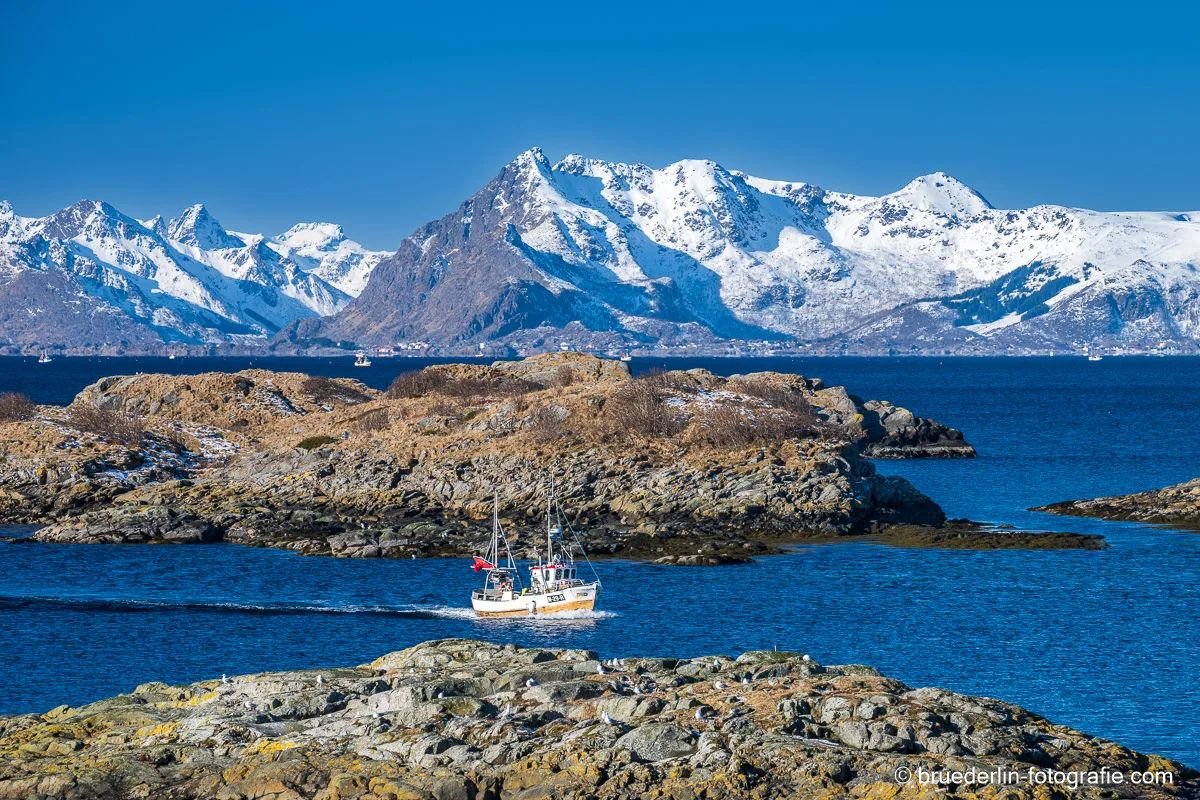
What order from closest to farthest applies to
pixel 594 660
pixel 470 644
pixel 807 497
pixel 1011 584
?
pixel 594 660 < pixel 470 644 < pixel 1011 584 < pixel 807 497

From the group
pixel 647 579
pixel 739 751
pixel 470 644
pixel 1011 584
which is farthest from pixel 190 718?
pixel 1011 584

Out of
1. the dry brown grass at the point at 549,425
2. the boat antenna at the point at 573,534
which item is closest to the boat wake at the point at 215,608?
the boat antenna at the point at 573,534

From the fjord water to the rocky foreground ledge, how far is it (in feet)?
27.1

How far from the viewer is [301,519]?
7881cm

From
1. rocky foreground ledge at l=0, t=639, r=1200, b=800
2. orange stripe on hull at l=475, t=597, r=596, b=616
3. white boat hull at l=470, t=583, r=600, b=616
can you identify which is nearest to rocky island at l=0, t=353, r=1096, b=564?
white boat hull at l=470, t=583, r=600, b=616

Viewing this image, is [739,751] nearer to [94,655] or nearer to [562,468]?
[94,655]

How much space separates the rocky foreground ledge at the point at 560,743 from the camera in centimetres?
2847

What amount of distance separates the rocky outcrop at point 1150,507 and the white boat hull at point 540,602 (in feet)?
108

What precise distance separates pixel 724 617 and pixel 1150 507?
114 ft

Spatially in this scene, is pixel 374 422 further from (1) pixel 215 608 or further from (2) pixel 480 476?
(1) pixel 215 608

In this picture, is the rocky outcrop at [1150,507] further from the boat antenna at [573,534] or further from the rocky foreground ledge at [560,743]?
the rocky foreground ledge at [560,743]

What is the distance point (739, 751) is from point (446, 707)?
616 cm

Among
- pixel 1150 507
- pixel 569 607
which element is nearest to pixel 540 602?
pixel 569 607

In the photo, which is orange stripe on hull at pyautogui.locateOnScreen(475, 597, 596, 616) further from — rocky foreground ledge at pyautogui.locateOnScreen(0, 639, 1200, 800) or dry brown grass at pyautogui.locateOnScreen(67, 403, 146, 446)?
dry brown grass at pyautogui.locateOnScreen(67, 403, 146, 446)
